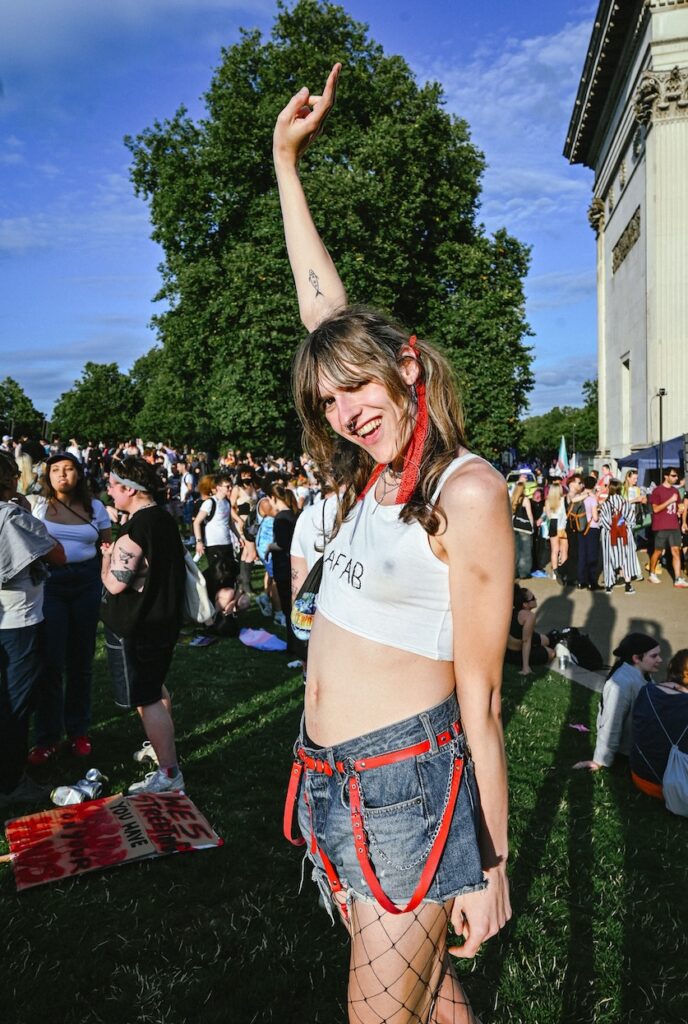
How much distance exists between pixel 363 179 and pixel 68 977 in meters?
23.1

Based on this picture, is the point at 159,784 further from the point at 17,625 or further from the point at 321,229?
the point at 321,229

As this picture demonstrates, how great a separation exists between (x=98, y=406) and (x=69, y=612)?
Result: 8391 cm

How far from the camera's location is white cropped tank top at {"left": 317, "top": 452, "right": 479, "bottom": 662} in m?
1.70

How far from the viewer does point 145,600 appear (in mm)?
4754

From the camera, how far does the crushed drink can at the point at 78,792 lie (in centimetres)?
485

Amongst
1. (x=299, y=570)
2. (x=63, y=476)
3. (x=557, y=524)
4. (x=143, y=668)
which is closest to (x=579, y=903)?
(x=299, y=570)

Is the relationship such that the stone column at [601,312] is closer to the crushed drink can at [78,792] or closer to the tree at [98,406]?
the crushed drink can at [78,792]

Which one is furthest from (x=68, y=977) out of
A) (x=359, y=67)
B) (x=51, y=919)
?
(x=359, y=67)

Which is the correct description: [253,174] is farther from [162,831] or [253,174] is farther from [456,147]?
[162,831]

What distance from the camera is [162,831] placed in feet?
14.7

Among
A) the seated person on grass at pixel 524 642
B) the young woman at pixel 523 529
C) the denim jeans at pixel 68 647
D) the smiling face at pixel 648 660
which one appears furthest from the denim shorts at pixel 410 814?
the young woman at pixel 523 529

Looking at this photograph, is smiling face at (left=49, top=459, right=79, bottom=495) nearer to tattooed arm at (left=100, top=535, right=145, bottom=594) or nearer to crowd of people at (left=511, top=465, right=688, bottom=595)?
tattooed arm at (left=100, top=535, right=145, bottom=594)

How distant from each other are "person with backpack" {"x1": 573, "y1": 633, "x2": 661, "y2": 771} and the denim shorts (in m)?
4.54

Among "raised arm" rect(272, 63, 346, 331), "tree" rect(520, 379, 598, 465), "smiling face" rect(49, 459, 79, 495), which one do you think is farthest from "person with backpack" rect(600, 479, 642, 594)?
"tree" rect(520, 379, 598, 465)
